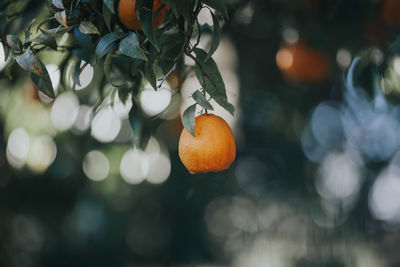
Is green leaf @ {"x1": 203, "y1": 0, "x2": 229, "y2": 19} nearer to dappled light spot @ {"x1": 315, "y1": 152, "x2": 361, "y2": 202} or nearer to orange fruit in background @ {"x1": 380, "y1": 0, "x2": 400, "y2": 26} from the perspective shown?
orange fruit in background @ {"x1": 380, "y1": 0, "x2": 400, "y2": 26}

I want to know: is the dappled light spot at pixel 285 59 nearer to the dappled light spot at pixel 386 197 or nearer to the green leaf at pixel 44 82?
the dappled light spot at pixel 386 197

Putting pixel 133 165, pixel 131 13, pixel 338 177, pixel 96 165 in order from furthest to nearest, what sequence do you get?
pixel 96 165, pixel 133 165, pixel 338 177, pixel 131 13

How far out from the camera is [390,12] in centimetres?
119

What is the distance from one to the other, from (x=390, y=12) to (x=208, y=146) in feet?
2.59

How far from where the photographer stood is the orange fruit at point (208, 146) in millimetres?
722

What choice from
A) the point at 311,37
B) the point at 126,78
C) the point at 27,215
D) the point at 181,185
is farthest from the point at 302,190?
the point at 27,215

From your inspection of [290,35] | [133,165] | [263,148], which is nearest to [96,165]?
[133,165]

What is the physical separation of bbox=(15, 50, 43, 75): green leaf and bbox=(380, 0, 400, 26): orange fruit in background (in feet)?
3.19

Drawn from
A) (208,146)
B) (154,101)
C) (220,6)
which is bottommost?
(154,101)

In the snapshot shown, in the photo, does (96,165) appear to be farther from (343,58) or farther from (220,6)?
(220,6)

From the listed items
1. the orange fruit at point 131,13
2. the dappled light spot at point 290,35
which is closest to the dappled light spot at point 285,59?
the dappled light spot at point 290,35

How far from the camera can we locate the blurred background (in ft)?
4.69

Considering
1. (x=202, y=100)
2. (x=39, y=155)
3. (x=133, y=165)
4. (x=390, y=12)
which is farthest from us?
(x=133, y=165)

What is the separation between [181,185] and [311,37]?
109cm
